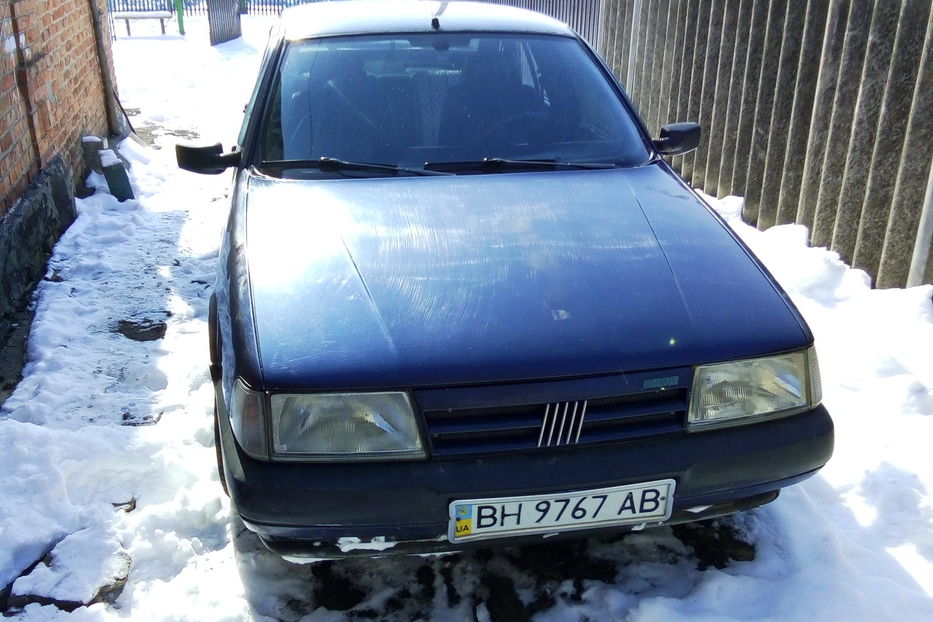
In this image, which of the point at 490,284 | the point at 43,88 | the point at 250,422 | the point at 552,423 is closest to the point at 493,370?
the point at 552,423

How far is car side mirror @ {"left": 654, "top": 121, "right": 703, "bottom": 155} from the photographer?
3426 mm

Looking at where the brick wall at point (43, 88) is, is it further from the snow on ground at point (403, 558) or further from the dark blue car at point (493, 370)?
the dark blue car at point (493, 370)

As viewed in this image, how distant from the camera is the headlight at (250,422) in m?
1.97

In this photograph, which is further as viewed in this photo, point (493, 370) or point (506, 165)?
point (506, 165)

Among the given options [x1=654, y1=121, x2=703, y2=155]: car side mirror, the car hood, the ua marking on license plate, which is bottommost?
the ua marking on license plate

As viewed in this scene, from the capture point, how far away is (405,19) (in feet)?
11.6

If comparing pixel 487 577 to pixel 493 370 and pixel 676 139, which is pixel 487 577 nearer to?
pixel 493 370

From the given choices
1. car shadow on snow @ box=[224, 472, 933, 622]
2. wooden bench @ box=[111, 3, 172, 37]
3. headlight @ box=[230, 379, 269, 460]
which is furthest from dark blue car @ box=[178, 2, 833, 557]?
wooden bench @ box=[111, 3, 172, 37]

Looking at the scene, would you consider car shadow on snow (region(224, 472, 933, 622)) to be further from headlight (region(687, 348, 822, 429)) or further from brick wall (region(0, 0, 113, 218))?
brick wall (region(0, 0, 113, 218))

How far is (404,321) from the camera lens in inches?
81.6

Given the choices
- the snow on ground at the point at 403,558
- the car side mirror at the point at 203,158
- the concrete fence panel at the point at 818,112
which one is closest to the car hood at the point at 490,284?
the car side mirror at the point at 203,158

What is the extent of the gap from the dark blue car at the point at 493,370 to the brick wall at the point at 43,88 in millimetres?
2607

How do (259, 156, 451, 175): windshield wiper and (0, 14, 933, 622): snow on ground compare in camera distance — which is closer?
(0, 14, 933, 622): snow on ground

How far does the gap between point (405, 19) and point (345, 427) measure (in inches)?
86.7
